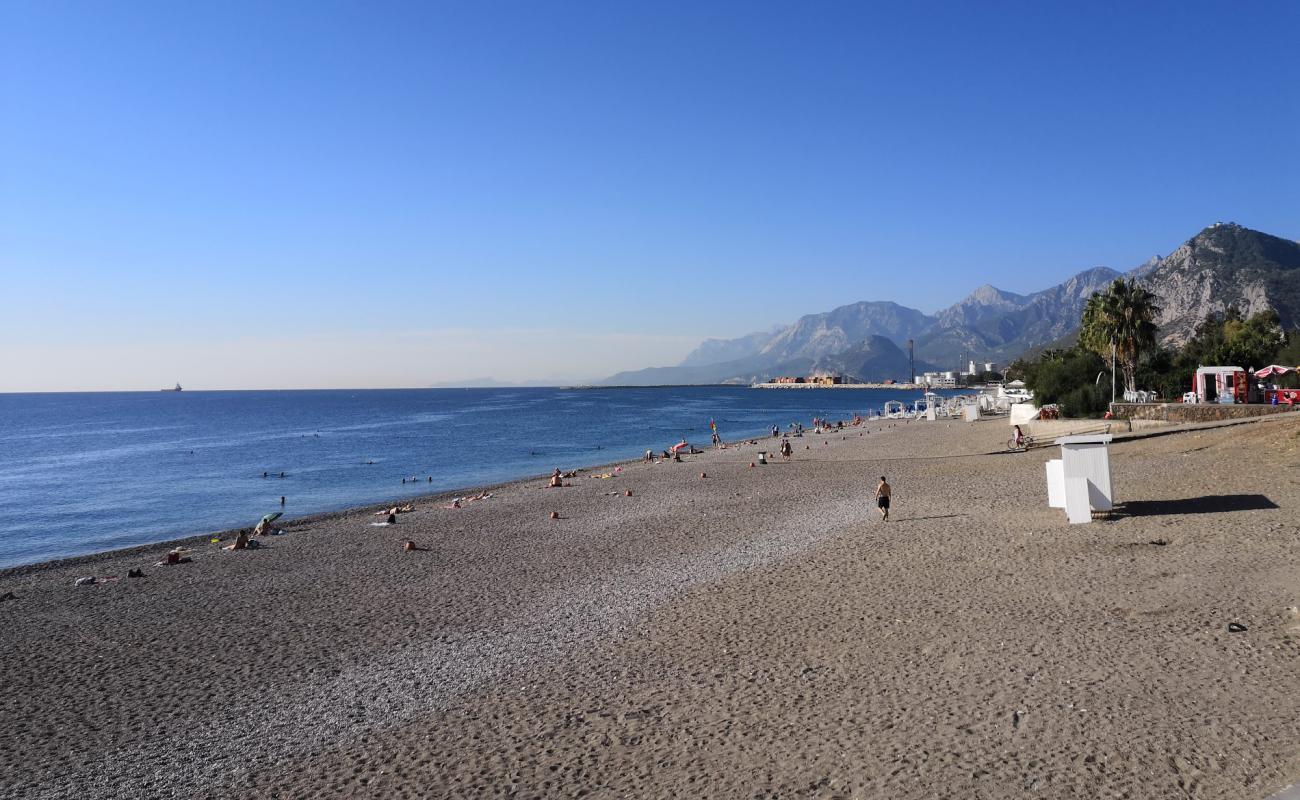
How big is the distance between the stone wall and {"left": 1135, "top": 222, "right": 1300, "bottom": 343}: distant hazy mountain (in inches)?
3747

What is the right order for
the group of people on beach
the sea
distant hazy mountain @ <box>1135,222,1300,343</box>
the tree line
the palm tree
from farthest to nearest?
distant hazy mountain @ <box>1135,222,1300,343</box>, the tree line, the palm tree, the sea, the group of people on beach

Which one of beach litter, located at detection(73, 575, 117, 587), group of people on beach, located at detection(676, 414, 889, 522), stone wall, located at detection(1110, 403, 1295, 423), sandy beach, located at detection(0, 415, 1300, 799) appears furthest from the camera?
stone wall, located at detection(1110, 403, 1295, 423)

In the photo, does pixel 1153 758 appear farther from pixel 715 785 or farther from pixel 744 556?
pixel 744 556

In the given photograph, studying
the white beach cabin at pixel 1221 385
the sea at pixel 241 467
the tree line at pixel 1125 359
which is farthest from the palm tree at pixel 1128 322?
the sea at pixel 241 467

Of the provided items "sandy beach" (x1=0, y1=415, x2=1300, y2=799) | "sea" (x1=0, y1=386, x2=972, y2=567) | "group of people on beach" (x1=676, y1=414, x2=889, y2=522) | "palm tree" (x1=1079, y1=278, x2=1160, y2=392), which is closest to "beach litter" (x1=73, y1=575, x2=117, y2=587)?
"sandy beach" (x1=0, y1=415, x2=1300, y2=799)

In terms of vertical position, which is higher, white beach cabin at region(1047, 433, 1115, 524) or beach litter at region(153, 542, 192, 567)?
white beach cabin at region(1047, 433, 1115, 524)

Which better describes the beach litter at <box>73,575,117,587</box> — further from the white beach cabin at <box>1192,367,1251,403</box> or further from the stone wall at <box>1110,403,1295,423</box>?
the white beach cabin at <box>1192,367,1251,403</box>

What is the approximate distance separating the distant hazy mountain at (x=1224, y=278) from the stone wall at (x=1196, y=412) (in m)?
95.2

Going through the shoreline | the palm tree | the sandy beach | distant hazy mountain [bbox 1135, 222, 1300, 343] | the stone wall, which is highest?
distant hazy mountain [bbox 1135, 222, 1300, 343]

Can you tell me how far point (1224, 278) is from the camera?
453 ft

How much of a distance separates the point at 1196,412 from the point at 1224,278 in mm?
135452

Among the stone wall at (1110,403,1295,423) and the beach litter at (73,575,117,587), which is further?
the stone wall at (1110,403,1295,423)

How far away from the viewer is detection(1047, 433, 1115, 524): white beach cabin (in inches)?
585

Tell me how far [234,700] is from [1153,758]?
30.8ft
